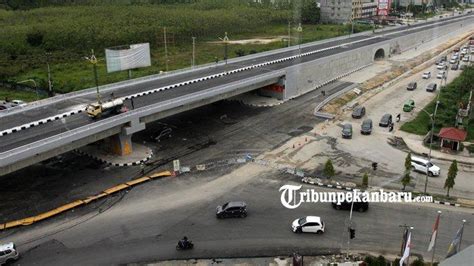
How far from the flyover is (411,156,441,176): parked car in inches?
841

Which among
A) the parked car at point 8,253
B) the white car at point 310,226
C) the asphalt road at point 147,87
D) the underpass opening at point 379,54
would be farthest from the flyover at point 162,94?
the white car at point 310,226

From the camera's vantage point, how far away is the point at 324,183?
37.3 meters

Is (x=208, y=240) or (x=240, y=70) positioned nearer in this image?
(x=208, y=240)

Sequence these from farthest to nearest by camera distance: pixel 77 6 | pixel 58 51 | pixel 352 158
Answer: pixel 77 6 → pixel 58 51 → pixel 352 158

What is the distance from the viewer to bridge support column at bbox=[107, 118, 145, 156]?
41188 mm

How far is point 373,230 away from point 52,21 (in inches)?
4182

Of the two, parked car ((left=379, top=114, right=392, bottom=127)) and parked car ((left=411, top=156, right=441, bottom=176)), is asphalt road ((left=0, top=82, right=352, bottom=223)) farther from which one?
parked car ((left=411, top=156, right=441, bottom=176))

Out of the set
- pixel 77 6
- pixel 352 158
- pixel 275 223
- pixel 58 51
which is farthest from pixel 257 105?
pixel 77 6

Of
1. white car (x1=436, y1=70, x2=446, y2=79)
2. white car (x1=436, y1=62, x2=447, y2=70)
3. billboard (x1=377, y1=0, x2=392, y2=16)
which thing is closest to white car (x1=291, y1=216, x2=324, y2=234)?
white car (x1=436, y1=70, x2=446, y2=79)

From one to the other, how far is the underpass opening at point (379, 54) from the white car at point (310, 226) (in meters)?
70.4

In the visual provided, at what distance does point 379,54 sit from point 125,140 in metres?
69.1

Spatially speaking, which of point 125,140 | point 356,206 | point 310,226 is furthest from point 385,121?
point 125,140

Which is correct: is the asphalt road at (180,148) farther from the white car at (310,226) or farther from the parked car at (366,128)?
the white car at (310,226)

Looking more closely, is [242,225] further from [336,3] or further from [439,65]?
[336,3]
